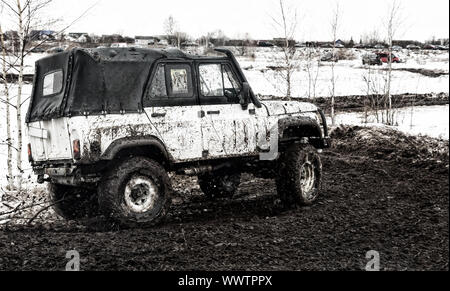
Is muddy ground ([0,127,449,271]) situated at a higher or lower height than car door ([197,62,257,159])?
lower

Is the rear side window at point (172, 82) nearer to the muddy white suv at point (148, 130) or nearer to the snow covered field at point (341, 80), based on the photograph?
the muddy white suv at point (148, 130)

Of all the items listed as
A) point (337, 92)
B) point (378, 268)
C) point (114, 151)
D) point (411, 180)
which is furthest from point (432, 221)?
point (337, 92)

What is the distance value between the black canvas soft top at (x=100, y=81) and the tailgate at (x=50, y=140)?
116 mm

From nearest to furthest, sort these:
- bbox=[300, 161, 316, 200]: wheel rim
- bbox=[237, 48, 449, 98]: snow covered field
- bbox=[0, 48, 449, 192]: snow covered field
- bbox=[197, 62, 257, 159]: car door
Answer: bbox=[197, 62, 257, 159]: car door < bbox=[300, 161, 316, 200]: wheel rim < bbox=[0, 48, 449, 192]: snow covered field < bbox=[237, 48, 449, 98]: snow covered field

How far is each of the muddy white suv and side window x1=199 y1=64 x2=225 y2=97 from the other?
0.01m

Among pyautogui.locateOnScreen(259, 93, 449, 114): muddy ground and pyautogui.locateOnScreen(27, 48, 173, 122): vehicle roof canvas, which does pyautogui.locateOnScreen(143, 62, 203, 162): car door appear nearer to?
pyautogui.locateOnScreen(27, 48, 173, 122): vehicle roof canvas

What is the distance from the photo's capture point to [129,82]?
664cm

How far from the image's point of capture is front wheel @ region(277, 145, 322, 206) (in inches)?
300

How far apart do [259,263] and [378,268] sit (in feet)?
4.61

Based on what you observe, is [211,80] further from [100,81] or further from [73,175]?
[73,175]

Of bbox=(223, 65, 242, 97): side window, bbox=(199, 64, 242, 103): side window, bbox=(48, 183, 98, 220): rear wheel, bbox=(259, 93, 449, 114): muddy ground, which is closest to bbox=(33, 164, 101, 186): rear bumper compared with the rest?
bbox=(48, 183, 98, 220): rear wheel

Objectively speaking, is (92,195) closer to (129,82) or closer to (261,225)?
(129,82)

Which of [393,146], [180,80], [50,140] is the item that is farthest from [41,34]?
[393,146]

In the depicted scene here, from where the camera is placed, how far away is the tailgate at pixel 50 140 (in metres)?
6.25
